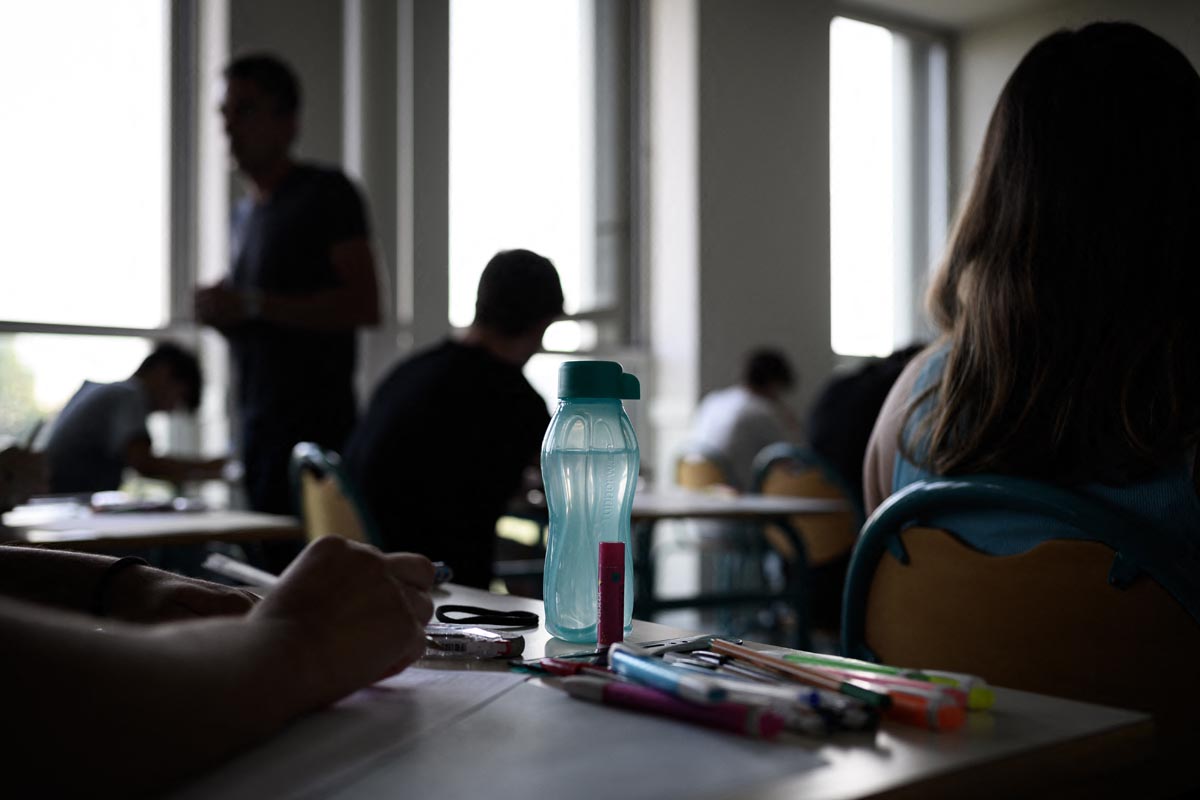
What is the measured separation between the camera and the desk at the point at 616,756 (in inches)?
18.4

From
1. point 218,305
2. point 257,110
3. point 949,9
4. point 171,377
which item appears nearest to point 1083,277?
point 218,305

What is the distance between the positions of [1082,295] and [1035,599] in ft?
1.12

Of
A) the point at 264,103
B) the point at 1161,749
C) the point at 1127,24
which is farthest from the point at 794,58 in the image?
the point at 1161,749

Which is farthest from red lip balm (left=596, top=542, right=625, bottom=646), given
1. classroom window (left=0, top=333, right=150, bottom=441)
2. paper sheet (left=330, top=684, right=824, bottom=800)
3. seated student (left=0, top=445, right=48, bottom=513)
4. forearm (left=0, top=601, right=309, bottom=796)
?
classroom window (left=0, top=333, right=150, bottom=441)

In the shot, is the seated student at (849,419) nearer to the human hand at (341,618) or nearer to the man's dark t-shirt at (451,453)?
the man's dark t-shirt at (451,453)

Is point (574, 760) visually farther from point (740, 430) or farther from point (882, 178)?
point (882, 178)

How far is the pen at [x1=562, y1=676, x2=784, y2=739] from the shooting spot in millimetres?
544

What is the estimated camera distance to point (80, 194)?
12.4ft

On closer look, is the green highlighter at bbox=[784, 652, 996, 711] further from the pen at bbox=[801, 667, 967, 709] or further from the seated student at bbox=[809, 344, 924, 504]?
the seated student at bbox=[809, 344, 924, 504]

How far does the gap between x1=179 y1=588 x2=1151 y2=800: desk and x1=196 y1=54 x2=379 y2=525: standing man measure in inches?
84.5

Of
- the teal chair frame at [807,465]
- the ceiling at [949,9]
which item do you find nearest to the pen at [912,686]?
the teal chair frame at [807,465]

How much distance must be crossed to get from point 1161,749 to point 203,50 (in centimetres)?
417

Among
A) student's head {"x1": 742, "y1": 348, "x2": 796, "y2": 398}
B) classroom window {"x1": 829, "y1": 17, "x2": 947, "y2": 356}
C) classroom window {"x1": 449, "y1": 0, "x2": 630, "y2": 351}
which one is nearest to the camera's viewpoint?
classroom window {"x1": 449, "y1": 0, "x2": 630, "y2": 351}

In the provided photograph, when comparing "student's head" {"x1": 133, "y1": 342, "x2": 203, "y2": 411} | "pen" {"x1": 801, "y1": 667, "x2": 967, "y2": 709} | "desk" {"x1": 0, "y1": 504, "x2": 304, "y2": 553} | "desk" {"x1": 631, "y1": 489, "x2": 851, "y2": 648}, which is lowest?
"desk" {"x1": 631, "y1": 489, "x2": 851, "y2": 648}
